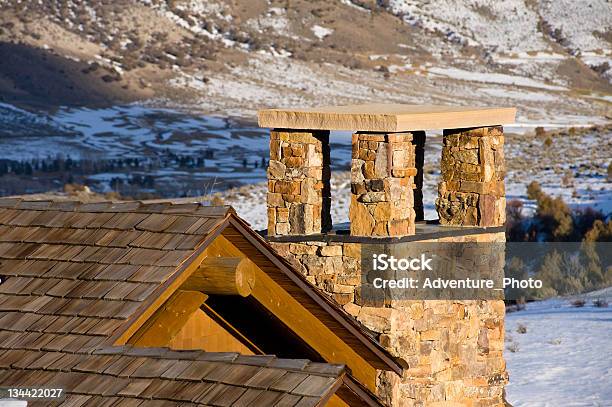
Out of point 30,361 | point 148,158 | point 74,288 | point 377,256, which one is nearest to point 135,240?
point 74,288

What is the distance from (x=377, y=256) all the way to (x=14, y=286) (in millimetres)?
4338

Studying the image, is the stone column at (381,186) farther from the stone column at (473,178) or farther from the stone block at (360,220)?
the stone column at (473,178)

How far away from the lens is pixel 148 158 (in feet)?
120

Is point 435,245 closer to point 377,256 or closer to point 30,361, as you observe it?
point 377,256

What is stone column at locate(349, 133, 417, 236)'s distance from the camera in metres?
9.66

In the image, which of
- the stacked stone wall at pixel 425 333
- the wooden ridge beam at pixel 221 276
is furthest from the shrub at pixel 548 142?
the wooden ridge beam at pixel 221 276

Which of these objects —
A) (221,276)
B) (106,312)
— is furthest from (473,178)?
(106,312)

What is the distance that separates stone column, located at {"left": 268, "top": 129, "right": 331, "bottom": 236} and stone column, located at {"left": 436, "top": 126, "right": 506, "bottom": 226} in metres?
0.91

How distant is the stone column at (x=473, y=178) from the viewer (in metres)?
10.4

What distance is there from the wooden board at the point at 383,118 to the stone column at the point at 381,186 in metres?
0.08

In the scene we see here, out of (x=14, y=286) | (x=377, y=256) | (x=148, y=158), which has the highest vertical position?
(x=14, y=286)

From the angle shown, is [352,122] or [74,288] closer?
[74,288]

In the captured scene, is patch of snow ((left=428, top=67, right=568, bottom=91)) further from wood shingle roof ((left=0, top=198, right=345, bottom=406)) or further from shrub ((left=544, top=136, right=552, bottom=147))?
wood shingle roof ((left=0, top=198, right=345, bottom=406))

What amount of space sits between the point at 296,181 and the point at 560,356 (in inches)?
236
